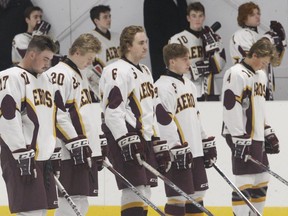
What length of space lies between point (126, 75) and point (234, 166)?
1184 millimetres

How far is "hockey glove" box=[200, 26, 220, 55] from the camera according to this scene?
9.70 m

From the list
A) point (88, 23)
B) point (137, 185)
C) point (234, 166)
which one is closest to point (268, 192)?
point (234, 166)

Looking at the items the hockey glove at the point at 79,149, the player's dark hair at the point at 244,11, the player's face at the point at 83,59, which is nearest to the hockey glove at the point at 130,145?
the hockey glove at the point at 79,149

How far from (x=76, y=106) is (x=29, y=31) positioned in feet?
9.43

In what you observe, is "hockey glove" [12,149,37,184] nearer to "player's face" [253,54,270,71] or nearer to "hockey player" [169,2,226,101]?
"player's face" [253,54,270,71]

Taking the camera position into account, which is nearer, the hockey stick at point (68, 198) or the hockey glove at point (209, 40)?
the hockey stick at point (68, 198)

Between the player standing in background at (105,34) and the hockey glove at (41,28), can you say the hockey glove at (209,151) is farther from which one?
the hockey glove at (41,28)

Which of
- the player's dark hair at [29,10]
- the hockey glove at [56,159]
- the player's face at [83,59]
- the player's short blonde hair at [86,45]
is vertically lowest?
the hockey glove at [56,159]

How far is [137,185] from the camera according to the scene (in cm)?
730

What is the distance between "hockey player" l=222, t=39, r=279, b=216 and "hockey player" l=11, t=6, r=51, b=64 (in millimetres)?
2381

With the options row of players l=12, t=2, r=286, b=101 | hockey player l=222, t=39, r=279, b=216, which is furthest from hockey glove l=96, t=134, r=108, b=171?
row of players l=12, t=2, r=286, b=101

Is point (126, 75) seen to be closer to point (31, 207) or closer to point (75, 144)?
point (75, 144)

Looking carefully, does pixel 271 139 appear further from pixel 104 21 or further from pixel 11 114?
pixel 11 114

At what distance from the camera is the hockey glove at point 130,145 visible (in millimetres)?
7148
